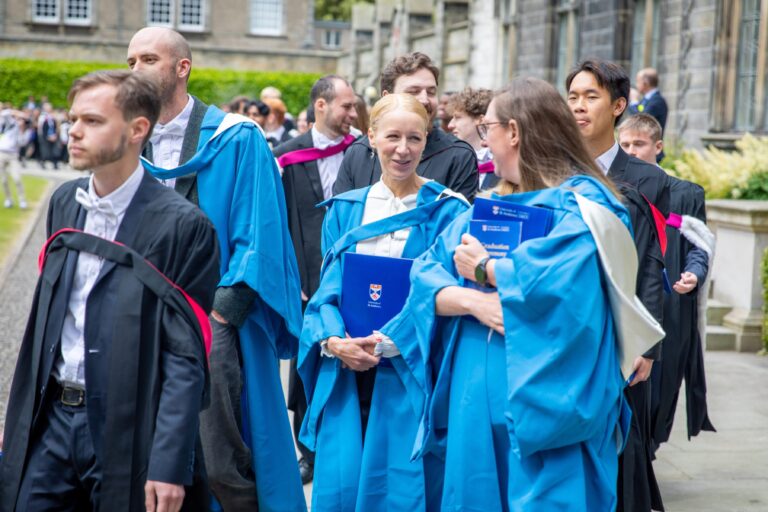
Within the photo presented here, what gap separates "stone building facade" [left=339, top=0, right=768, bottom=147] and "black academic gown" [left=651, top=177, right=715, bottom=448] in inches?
346

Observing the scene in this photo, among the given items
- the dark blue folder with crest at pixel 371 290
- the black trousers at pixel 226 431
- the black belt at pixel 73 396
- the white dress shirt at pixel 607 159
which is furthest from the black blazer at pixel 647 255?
the black belt at pixel 73 396

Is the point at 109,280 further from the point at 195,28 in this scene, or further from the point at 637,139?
the point at 195,28

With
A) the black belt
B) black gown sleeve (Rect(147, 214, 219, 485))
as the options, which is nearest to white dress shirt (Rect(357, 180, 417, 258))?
black gown sleeve (Rect(147, 214, 219, 485))

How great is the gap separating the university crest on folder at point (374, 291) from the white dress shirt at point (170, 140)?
1.11 m

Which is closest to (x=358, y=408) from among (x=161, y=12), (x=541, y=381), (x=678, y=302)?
(x=541, y=381)

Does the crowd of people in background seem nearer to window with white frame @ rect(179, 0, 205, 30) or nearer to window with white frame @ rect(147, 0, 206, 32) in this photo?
window with white frame @ rect(147, 0, 206, 32)

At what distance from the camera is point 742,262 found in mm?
10969

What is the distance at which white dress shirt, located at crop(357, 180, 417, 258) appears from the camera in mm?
4562

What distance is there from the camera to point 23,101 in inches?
1940

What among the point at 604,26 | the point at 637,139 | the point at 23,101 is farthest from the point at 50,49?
the point at 637,139

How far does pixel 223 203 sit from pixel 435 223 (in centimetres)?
97

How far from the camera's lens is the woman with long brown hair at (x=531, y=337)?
353cm

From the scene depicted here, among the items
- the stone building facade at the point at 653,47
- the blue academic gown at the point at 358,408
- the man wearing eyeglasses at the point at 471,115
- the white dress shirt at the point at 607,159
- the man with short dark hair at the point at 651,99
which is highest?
the stone building facade at the point at 653,47

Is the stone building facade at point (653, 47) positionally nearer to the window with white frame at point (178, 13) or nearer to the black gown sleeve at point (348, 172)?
the black gown sleeve at point (348, 172)
